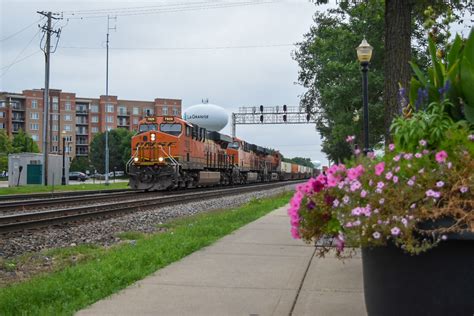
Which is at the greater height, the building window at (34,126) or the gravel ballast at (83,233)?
the building window at (34,126)

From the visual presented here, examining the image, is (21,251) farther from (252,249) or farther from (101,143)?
(101,143)

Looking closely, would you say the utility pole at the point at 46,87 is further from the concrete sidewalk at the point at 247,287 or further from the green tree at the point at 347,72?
the concrete sidewalk at the point at 247,287

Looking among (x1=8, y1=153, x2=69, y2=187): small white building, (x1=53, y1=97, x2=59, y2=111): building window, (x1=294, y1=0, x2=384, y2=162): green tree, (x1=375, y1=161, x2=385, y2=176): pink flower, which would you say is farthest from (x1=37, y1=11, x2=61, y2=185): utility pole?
(x1=53, y1=97, x2=59, y2=111): building window

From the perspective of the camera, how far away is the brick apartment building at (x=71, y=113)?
126 meters

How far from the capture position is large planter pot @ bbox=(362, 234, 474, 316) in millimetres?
3059

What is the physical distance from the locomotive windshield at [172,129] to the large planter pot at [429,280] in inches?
958

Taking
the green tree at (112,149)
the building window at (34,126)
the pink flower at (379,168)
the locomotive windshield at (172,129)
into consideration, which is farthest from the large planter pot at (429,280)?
the building window at (34,126)

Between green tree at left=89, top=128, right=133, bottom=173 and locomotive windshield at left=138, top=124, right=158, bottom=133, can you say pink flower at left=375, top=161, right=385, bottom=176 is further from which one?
green tree at left=89, top=128, right=133, bottom=173

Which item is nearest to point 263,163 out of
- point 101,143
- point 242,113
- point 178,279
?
point 242,113

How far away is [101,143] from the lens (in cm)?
11369

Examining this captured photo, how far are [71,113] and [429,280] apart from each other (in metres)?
136

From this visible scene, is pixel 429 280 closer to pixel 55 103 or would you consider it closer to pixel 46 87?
pixel 46 87

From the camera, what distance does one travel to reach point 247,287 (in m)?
5.29

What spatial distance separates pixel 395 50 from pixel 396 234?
7.48 meters
